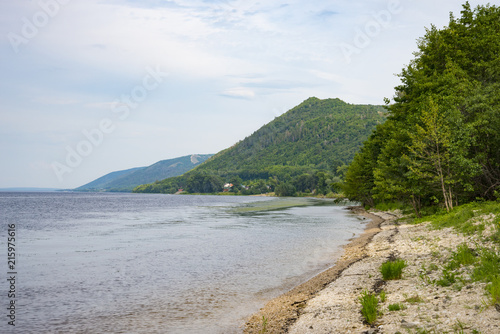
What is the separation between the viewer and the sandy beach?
33.8 feet

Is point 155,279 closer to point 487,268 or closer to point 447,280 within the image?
point 447,280

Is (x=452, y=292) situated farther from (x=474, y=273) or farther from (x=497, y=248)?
(x=497, y=248)

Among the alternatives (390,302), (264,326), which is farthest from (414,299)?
(264,326)

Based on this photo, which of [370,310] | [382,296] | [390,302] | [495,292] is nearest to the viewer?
[495,292]

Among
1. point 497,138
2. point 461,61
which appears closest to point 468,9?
point 461,61

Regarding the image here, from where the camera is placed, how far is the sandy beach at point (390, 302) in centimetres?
1031

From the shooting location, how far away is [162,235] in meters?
47.0

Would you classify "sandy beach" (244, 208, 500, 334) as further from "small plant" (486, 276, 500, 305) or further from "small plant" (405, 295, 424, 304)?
"small plant" (486, 276, 500, 305)

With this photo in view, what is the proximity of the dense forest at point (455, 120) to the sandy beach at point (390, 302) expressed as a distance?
14.2 m

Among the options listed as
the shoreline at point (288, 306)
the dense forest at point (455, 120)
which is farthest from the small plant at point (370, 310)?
the dense forest at point (455, 120)

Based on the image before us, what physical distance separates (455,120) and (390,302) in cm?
2692

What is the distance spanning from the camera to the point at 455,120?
3416 cm

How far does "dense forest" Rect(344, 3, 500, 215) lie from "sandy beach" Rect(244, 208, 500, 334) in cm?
1415

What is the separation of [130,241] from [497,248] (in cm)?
3567
